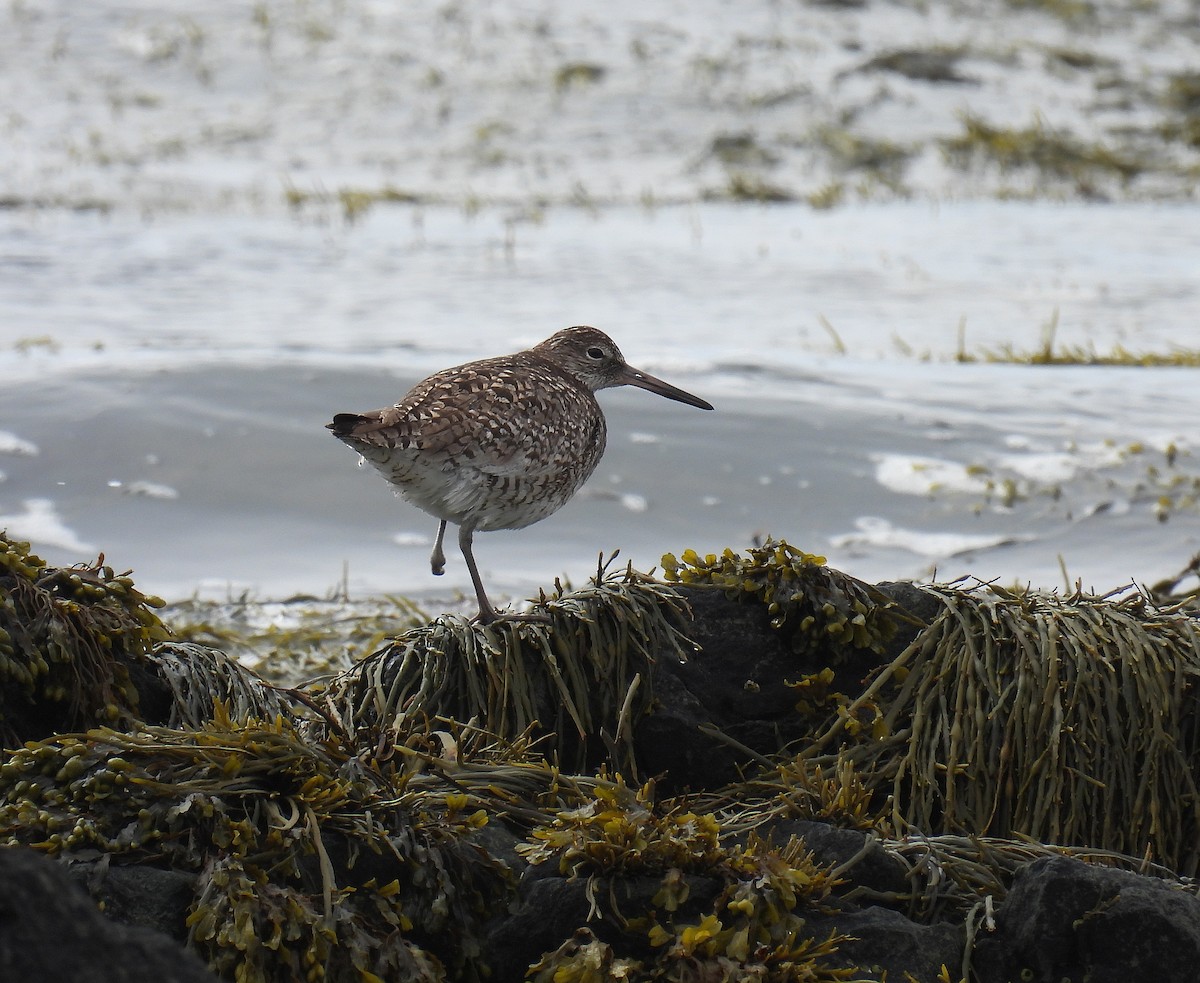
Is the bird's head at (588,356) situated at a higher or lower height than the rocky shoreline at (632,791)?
higher

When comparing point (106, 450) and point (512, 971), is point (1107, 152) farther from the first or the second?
point (512, 971)

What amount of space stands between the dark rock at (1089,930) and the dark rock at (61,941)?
144cm

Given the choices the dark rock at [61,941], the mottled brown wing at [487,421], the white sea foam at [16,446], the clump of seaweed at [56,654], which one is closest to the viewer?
the dark rock at [61,941]

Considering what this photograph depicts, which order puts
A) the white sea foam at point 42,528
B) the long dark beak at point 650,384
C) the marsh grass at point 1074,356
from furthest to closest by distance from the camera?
the marsh grass at point 1074,356
the white sea foam at point 42,528
the long dark beak at point 650,384

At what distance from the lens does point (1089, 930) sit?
2.42 m

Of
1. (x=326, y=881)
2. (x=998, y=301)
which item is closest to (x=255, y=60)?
(x=998, y=301)

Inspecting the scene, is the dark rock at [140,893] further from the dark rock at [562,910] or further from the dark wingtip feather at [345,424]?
the dark wingtip feather at [345,424]

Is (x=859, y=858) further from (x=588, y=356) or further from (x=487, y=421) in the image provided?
(x=588, y=356)

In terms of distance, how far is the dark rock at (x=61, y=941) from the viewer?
163 centimetres

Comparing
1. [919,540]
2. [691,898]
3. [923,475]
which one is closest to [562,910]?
[691,898]

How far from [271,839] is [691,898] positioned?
2.42 feet

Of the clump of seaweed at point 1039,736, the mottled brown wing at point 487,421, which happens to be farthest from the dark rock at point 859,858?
the mottled brown wing at point 487,421

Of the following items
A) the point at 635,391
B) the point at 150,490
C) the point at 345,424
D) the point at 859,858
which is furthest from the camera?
the point at 635,391

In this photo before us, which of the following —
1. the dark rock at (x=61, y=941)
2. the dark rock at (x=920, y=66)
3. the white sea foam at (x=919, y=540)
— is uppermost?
the dark rock at (x=920, y=66)
